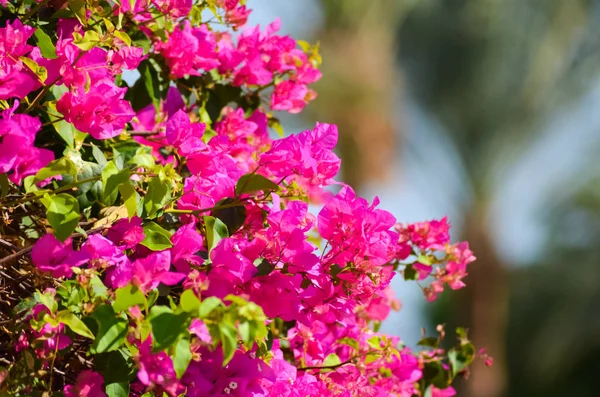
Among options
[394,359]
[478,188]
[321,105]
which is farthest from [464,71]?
[394,359]

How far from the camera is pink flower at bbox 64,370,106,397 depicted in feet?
3.80

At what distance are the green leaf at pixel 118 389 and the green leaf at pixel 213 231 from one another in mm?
216

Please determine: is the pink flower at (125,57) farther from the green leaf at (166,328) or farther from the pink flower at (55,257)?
the green leaf at (166,328)

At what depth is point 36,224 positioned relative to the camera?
4.39ft

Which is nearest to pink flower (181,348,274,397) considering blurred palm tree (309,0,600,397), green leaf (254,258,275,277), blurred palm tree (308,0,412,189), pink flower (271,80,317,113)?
green leaf (254,258,275,277)

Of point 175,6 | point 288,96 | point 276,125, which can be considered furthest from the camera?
point 276,125

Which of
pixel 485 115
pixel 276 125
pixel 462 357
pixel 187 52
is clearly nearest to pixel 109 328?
pixel 187 52

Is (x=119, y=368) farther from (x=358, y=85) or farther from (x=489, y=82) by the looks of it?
(x=358, y=85)

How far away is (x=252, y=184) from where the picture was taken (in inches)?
46.6

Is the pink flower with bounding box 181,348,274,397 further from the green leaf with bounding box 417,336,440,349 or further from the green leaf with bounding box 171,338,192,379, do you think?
the green leaf with bounding box 417,336,440,349

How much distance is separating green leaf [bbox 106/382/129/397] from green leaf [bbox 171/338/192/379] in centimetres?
24

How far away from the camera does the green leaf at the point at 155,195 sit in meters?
1.20

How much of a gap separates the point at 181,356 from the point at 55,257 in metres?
0.26

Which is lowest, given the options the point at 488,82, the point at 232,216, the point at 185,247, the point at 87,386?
Answer: the point at 87,386
